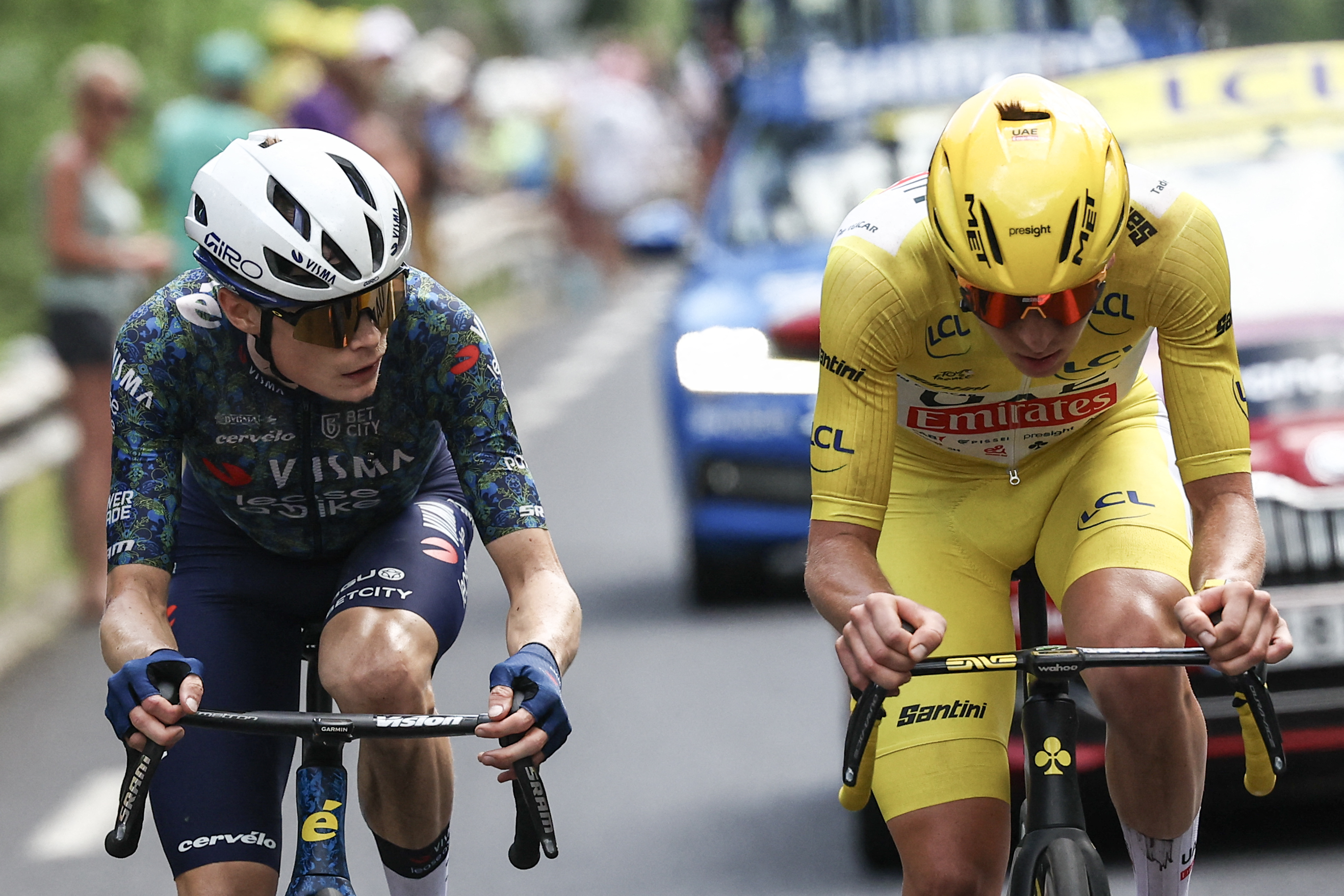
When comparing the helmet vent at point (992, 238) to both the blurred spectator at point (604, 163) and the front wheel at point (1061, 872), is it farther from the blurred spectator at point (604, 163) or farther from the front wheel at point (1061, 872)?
the blurred spectator at point (604, 163)

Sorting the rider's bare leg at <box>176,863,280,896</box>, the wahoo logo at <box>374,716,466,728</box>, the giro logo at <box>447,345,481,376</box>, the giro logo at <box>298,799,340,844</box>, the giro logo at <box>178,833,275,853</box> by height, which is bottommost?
the rider's bare leg at <box>176,863,280,896</box>

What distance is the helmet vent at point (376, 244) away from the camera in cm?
437

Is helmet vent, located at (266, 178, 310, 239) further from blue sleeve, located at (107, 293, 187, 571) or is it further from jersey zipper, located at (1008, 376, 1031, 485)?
jersey zipper, located at (1008, 376, 1031, 485)

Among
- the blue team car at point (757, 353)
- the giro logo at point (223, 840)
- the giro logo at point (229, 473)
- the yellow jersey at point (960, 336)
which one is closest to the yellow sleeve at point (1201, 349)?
the yellow jersey at point (960, 336)

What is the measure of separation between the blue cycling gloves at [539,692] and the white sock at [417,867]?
773 millimetres

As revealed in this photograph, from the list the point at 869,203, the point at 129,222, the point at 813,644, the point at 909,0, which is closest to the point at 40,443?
the point at 129,222

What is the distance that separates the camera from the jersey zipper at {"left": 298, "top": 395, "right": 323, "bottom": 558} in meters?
4.67

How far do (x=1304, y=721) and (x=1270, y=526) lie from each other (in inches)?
20.3

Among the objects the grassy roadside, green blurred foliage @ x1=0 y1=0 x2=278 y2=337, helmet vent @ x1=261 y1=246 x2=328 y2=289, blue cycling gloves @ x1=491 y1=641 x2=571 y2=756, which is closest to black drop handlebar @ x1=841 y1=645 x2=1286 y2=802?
blue cycling gloves @ x1=491 y1=641 x2=571 y2=756

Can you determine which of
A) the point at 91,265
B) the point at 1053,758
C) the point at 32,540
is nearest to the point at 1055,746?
the point at 1053,758

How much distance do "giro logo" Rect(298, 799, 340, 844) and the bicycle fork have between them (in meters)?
1.21

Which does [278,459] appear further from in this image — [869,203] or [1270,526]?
[1270,526]

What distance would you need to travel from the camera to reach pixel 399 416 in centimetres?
471

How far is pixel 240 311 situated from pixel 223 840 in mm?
979
